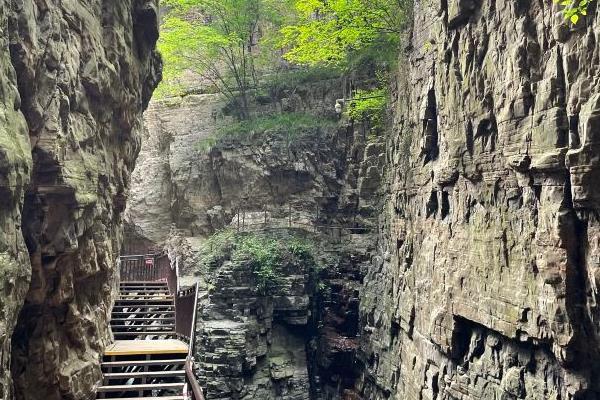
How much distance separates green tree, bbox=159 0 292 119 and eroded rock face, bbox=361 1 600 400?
11.7 m

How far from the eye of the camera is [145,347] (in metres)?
11.1

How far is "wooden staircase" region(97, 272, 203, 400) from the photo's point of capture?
395 inches

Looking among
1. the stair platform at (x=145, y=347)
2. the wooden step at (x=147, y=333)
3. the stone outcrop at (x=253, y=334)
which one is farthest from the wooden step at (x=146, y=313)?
the stone outcrop at (x=253, y=334)

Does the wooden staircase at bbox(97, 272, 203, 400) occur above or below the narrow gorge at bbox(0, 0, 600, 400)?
below

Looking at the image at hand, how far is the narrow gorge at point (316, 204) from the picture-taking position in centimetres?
820

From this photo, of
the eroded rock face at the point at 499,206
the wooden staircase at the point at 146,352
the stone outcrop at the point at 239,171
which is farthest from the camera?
the stone outcrop at the point at 239,171

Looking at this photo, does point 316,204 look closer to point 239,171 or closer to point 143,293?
point 239,171

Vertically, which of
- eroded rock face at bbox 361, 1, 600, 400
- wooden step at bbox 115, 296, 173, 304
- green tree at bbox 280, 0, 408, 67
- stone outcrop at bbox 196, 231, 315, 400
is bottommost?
stone outcrop at bbox 196, 231, 315, 400

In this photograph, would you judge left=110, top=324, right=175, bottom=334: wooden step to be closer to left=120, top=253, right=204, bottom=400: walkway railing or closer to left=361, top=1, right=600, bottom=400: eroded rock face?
left=120, top=253, right=204, bottom=400: walkway railing

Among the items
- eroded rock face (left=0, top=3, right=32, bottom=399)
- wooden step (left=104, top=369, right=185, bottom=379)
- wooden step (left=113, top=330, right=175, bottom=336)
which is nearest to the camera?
eroded rock face (left=0, top=3, right=32, bottom=399)

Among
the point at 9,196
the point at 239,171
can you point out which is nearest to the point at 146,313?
the point at 9,196

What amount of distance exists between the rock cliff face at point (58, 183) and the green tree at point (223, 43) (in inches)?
519

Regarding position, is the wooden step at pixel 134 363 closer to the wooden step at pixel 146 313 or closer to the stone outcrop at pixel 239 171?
the wooden step at pixel 146 313

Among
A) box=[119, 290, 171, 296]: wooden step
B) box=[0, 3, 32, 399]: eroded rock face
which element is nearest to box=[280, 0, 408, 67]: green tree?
box=[119, 290, 171, 296]: wooden step
